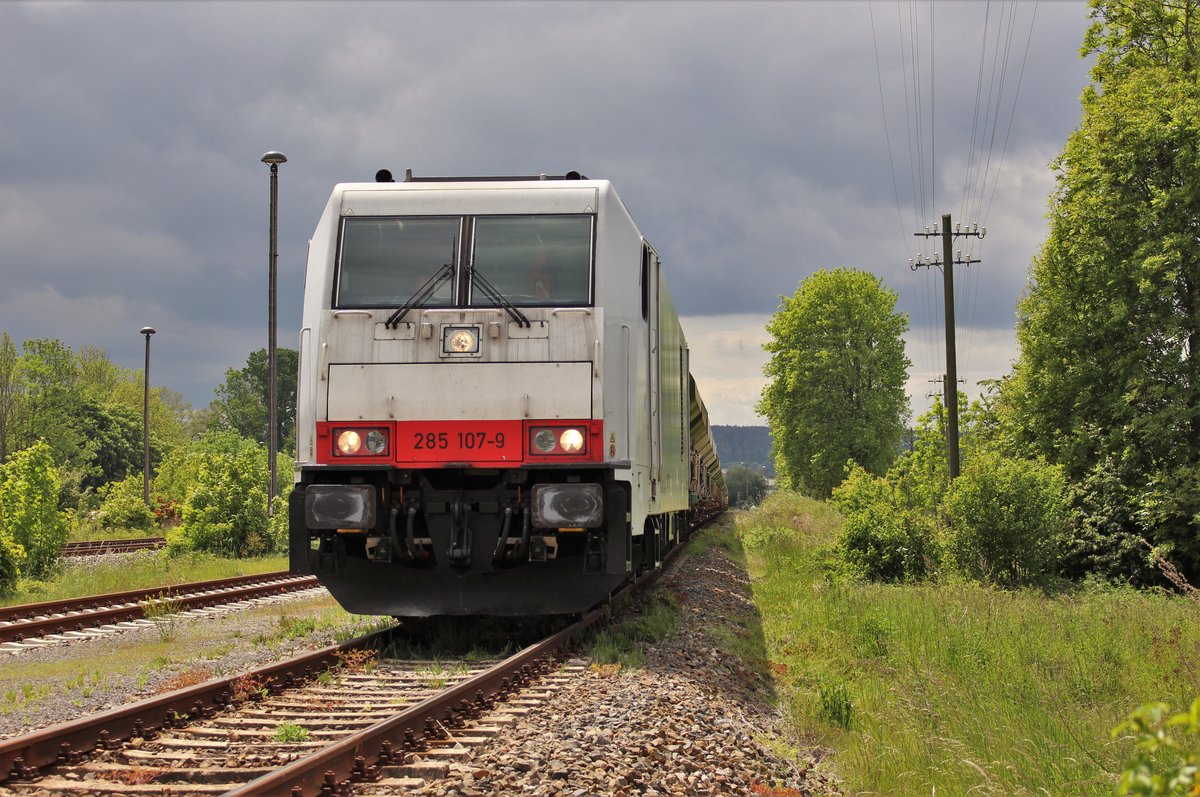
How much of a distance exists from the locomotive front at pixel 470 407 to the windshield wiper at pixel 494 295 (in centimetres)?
1

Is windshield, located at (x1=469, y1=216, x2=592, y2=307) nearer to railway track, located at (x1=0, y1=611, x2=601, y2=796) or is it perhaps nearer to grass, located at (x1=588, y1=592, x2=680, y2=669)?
grass, located at (x1=588, y1=592, x2=680, y2=669)

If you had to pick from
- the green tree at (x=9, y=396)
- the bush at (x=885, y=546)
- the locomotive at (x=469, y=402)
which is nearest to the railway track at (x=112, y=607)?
the locomotive at (x=469, y=402)

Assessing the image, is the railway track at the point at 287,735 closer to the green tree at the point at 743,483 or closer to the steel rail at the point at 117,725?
the steel rail at the point at 117,725

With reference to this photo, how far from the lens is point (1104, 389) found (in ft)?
75.0

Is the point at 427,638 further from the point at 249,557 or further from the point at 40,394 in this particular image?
the point at 40,394

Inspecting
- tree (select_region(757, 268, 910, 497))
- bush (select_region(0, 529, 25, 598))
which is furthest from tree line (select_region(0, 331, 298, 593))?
tree (select_region(757, 268, 910, 497))

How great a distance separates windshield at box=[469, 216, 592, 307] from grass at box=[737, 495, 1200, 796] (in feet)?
13.0

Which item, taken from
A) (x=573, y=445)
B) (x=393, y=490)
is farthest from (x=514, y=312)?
(x=393, y=490)

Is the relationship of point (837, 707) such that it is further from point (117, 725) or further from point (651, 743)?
point (117, 725)

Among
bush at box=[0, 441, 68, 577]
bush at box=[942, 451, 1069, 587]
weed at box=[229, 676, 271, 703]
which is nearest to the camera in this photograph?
weed at box=[229, 676, 271, 703]

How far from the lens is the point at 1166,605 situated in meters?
14.8

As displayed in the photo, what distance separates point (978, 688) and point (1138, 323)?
1669 centimetres

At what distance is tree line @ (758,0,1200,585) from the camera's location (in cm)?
1895

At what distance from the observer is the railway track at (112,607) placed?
1064 centimetres
